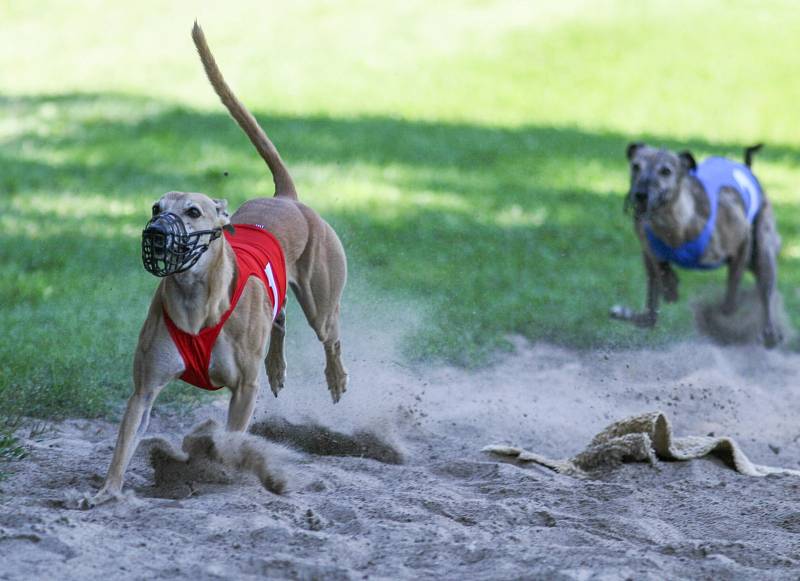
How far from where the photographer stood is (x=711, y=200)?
901cm

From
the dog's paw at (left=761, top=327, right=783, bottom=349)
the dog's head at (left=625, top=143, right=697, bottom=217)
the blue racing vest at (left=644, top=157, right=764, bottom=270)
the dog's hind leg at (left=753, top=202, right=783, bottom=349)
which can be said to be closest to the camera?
the dog's head at (left=625, top=143, right=697, bottom=217)

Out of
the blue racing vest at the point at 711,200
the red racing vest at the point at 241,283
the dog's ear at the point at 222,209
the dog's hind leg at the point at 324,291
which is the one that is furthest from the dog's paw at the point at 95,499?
the blue racing vest at the point at 711,200

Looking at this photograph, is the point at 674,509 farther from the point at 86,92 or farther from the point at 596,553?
the point at 86,92

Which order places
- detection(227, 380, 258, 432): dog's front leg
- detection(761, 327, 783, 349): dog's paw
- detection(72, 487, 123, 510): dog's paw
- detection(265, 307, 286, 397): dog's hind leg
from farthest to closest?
1. detection(761, 327, 783, 349): dog's paw
2. detection(265, 307, 286, 397): dog's hind leg
3. detection(227, 380, 258, 432): dog's front leg
4. detection(72, 487, 123, 510): dog's paw

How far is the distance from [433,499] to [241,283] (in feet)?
3.66

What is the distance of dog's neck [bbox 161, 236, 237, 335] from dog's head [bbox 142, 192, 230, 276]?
70mm

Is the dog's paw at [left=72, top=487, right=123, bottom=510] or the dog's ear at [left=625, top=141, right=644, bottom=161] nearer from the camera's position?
the dog's paw at [left=72, top=487, right=123, bottom=510]

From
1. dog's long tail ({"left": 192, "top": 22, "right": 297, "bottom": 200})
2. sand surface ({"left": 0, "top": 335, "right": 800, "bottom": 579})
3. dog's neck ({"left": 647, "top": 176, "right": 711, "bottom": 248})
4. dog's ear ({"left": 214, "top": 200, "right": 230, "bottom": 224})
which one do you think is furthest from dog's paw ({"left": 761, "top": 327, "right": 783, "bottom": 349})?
dog's ear ({"left": 214, "top": 200, "right": 230, "bottom": 224})

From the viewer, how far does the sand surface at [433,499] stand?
13.3 feet

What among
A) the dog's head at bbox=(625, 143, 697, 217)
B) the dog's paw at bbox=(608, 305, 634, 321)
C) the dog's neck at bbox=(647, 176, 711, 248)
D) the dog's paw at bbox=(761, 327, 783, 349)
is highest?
the dog's head at bbox=(625, 143, 697, 217)

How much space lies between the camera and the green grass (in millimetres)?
8508

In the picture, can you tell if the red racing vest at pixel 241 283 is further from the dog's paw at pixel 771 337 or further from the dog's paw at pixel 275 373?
the dog's paw at pixel 771 337

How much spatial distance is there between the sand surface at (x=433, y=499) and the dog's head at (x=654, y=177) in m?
1.42

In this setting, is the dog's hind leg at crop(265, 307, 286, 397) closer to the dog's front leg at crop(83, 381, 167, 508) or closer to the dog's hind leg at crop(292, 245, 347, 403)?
the dog's hind leg at crop(292, 245, 347, 403)
